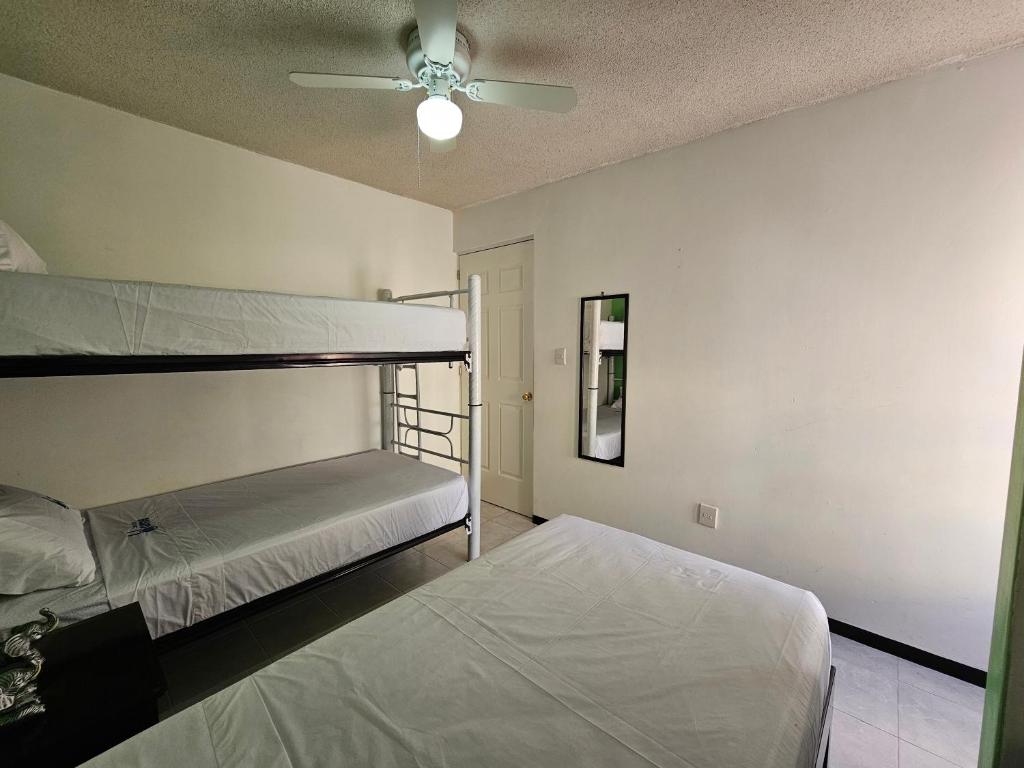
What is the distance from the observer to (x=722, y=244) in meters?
2.17

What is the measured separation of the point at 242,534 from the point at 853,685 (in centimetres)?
259

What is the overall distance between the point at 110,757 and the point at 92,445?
1.86 metres

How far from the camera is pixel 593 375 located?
2.74 meters

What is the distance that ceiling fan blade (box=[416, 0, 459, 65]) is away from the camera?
1.11 m

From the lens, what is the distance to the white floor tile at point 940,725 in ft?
4.54

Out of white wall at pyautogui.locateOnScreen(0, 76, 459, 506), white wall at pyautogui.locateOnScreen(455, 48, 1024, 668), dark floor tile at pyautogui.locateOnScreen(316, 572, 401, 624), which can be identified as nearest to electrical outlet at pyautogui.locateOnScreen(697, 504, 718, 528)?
white wall at pyautogui.locateOnScreen(455, 48, 1024, 668)

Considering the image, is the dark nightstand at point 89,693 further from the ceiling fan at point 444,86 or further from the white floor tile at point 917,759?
the white floor tile at point 917,759

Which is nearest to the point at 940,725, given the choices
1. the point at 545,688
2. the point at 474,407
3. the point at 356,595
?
the point at 545,688

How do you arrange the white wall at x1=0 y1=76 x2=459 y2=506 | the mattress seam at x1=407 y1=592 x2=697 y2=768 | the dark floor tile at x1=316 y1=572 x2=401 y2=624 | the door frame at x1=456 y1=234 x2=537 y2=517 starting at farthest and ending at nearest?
the door frame at x1=456 y1=234 x2=537 y2=517, the dark floor tile at x1=316 y1=572 x2=401 y2=624, the white wall at x1=0 y1=76 x2=459 y2=506, the mattress seam at x1=407 y1=592 x2=697 y2=768

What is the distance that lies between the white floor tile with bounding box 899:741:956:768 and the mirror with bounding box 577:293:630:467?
5.14 ft

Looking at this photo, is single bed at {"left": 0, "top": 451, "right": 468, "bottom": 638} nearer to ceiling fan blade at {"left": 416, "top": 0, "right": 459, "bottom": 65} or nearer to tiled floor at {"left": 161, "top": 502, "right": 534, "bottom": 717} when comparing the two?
tiled floor at {"left": 161, "top": 502, "right": 534, "bottom": 717}

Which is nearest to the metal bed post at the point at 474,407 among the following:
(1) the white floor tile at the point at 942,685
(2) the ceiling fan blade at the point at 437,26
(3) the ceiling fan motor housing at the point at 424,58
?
(3) the ceiling fan motor housing at the point at 424,58

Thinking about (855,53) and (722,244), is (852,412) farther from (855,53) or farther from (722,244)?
(855,53)

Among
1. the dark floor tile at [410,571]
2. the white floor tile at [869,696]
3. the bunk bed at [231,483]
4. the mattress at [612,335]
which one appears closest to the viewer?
the bunk bed at [231,483]
